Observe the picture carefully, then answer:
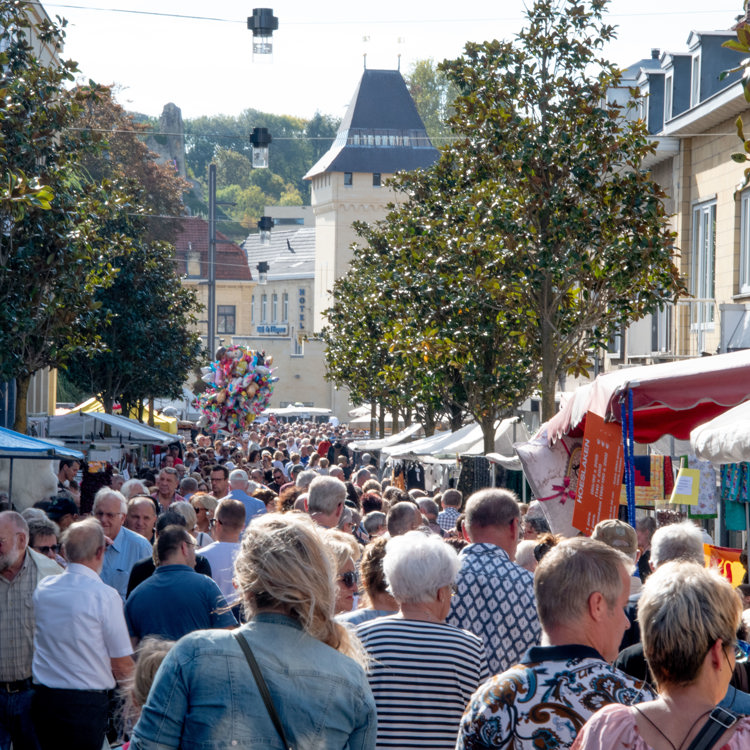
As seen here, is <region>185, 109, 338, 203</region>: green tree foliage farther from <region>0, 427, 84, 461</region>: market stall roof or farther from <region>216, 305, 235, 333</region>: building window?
<region>0, 427, 84, 461</region>: market stall roof

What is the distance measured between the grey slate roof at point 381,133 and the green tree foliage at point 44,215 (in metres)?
64.5

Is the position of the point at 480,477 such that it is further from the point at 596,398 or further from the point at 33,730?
the point at 33,730

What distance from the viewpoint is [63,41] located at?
15.3 m

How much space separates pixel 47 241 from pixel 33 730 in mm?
10392

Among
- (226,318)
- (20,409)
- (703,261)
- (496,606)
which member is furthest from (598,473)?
(226,318)

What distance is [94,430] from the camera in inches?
963

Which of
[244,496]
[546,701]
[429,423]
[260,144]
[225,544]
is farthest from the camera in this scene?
[429,423]

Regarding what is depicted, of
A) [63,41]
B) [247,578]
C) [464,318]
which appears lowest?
[247,578]

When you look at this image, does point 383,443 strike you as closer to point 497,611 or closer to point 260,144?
point 260,144

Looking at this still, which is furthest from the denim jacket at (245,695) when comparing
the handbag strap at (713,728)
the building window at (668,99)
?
the building window at (668,99)

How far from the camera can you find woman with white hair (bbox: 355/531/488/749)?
4.51 m

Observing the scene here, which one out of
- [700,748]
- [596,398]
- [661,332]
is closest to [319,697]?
[700,748]

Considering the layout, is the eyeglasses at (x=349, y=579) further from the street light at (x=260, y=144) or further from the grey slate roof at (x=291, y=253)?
the grey slate roof at (x=291, y=253)

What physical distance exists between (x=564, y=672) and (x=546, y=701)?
10 centimetres
